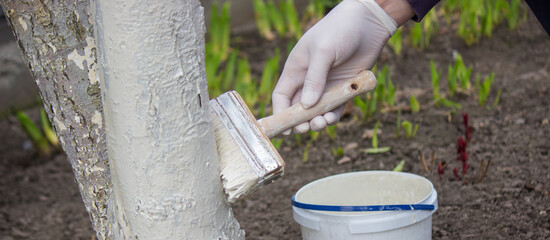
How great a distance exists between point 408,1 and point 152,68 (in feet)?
2.16

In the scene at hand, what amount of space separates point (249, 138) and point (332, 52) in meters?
0.31

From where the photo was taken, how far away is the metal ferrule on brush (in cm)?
118

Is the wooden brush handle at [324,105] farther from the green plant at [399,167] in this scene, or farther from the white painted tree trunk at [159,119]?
the green plant at [399,167]

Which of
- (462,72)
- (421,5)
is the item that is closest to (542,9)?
(421,5)

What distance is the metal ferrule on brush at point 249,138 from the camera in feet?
3.87

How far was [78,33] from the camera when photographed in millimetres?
1270

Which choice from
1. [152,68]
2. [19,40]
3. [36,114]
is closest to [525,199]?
[152,68]

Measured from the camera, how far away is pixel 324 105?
1.38 meters

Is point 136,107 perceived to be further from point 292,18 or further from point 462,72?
point 292,18

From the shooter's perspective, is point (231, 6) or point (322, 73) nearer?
point (322, 73)

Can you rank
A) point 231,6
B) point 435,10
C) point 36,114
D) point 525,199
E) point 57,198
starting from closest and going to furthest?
point 525,199 < point 57,198 < point 36,114 < point 435,10 < point 231,6

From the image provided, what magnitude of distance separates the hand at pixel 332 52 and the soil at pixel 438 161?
49 centimetres

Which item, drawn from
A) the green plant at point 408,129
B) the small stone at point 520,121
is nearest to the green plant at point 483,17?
the small stone at point 520,121

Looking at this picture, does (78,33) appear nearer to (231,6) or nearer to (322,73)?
(322,73)
